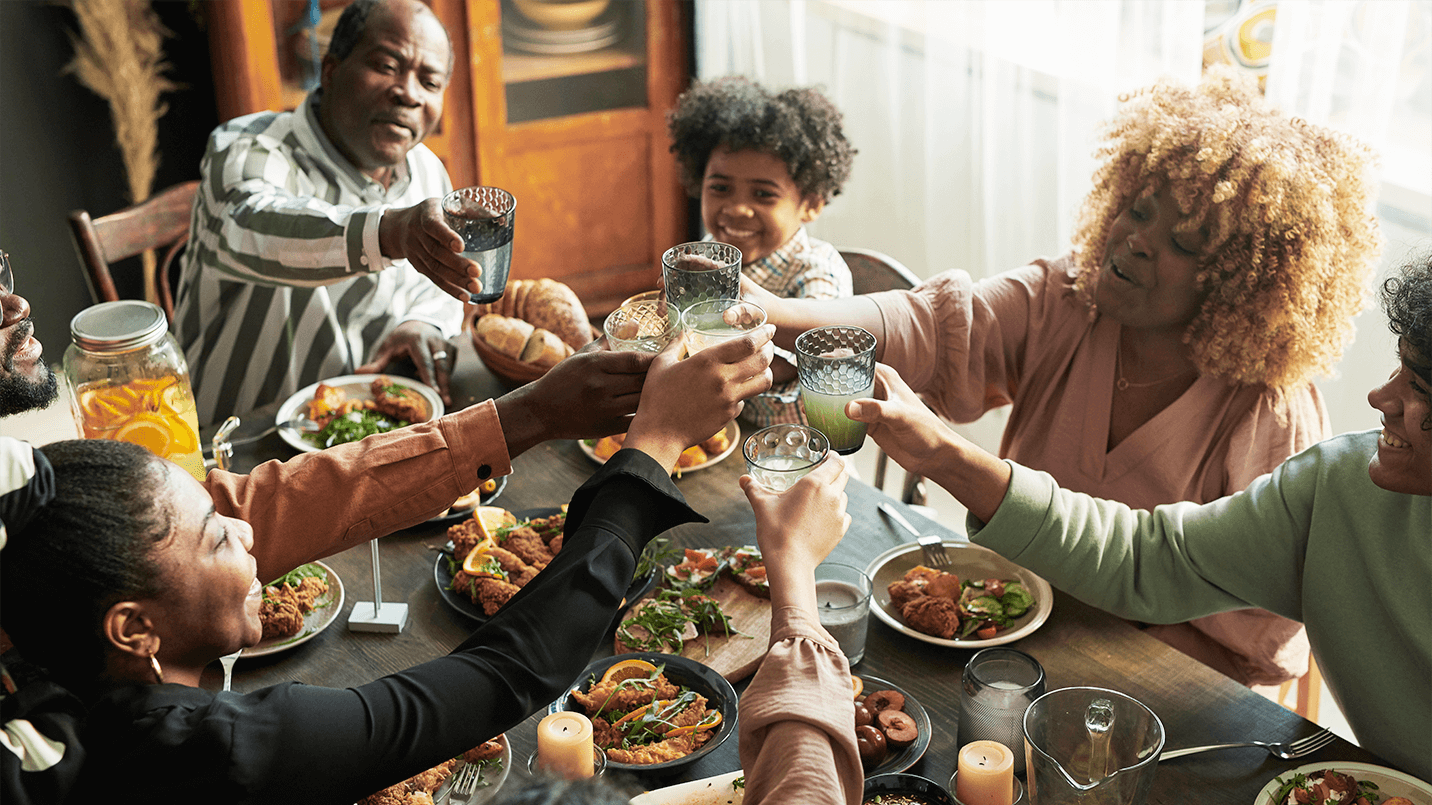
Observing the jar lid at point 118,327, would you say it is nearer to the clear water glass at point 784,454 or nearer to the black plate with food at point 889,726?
the clear water glass at point 784,454

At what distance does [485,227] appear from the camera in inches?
78.5

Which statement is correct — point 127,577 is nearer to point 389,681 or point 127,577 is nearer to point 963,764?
point 389,681

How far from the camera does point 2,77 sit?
15.1 feet

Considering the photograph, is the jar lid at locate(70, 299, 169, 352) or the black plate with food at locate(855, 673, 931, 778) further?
the jar lid at locate(70, 299, 169, 352)

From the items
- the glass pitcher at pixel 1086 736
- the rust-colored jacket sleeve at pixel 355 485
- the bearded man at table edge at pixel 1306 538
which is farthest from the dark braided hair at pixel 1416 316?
the rust-colored jacket sleeve at pixel 355 485

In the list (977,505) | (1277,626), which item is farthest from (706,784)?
(1277,626)

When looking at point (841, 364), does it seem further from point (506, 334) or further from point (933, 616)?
point (506, 334)

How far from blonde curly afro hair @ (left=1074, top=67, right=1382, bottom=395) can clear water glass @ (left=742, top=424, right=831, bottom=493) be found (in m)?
1.06

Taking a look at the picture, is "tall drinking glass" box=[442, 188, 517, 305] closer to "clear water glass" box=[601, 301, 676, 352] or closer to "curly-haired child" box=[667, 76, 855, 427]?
"clear water glass" box=[601, 301, 676, 352]

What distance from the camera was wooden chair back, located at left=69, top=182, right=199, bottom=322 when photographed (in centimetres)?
309

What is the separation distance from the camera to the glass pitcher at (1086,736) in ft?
4.55

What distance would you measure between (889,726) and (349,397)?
1578 mm

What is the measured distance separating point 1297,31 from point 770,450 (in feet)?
6.73

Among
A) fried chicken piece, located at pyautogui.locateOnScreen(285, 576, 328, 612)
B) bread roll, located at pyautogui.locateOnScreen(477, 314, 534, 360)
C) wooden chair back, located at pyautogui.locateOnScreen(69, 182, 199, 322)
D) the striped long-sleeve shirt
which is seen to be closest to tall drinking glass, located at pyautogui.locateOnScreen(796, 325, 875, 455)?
fried chicken piece, located at pyautogui.locateOnScreen(285, 576, 328, 612)
